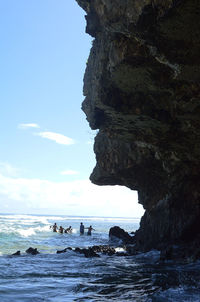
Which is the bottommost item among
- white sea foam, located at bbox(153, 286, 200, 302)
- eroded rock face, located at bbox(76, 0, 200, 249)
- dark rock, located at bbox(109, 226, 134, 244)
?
dark rock, located at bbox(109, 226, 134, 244)

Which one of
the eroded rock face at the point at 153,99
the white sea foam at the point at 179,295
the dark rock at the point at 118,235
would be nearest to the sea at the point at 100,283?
the white sea foam at the point at 179,295

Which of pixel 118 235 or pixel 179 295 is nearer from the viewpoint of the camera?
pixel 179 295

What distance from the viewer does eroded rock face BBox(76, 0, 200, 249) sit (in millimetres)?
8812

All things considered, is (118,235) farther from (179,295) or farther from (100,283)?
(179,295)

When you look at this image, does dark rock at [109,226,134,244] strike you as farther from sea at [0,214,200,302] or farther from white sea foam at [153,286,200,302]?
white sea foam at [153,286,200,302]

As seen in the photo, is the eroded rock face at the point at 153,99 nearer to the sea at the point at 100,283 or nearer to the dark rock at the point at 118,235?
the sea at the point at 100,283

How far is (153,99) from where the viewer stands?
13.1 meters

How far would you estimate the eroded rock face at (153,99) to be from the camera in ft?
28.9

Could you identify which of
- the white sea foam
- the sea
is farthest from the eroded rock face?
the white sea foam

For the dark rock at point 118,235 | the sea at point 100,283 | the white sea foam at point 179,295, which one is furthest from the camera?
the dark rock at point 118,235

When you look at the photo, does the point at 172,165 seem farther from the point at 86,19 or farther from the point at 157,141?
the point at 86,19

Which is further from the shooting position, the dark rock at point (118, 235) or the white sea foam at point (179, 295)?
the dark rock at point (118, 235)

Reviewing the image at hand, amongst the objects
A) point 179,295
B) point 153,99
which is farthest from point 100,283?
point 153,99

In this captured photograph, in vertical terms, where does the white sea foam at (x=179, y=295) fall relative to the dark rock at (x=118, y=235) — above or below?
above
